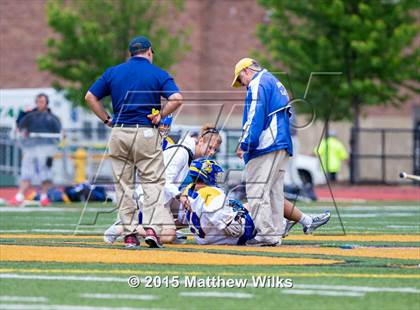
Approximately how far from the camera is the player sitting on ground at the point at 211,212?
12.1 meters

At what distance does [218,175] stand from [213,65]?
3232cm

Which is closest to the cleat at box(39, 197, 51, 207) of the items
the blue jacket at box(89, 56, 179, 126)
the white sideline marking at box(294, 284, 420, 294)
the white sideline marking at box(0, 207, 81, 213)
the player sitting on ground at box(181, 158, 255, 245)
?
the white sideline marking at box(0, 207, 81, 213)

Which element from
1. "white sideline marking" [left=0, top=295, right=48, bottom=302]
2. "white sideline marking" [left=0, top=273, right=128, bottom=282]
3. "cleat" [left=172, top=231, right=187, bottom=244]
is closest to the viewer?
"white sideline marking" [left=0, top=295, right=48, bottom=302]

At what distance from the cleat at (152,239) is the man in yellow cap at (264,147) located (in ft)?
3.55

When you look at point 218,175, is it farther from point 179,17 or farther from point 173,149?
point 179,17

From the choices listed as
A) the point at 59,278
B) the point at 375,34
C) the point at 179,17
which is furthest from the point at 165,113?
the point at 179,17

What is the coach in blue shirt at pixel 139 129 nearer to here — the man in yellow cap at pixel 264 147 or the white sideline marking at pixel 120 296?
the man in yellow cap at pixel 264 147

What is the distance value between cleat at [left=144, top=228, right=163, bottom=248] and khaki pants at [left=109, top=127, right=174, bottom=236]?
111 mm

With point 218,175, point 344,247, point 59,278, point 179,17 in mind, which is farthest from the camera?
point 179,17

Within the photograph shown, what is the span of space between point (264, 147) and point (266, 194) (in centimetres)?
47

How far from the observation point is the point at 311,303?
768 centimetres

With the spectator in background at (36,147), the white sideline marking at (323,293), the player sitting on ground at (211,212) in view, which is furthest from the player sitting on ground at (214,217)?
the spectator in background at (36,147)

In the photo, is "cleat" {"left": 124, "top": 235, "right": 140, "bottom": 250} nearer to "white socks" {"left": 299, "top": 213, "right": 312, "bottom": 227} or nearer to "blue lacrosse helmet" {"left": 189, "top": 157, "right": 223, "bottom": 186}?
"blue lacrosse helmet" {"left": 189, "top": 157, "right": 223, "bottom": 186}

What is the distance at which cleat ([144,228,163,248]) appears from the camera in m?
11.6
